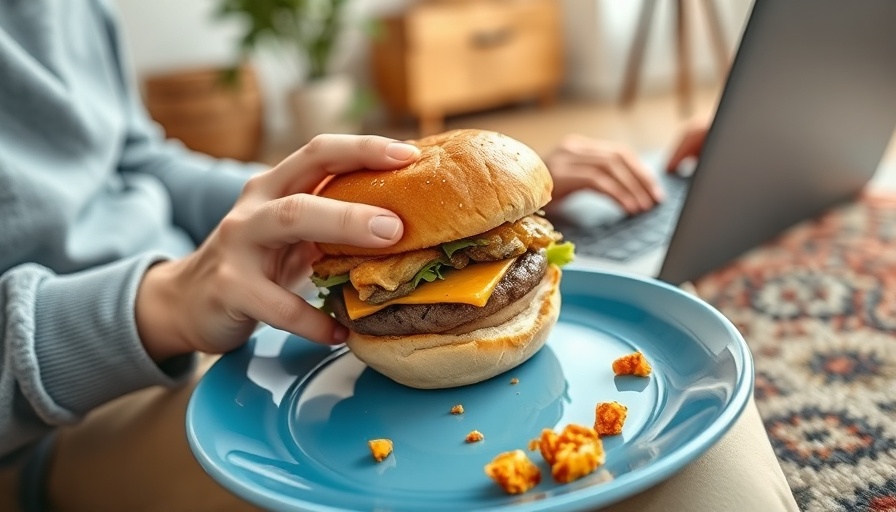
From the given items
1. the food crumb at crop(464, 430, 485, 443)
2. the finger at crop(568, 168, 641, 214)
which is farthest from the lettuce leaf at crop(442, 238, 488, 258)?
the finger at crop(568, 168, 641, 214)

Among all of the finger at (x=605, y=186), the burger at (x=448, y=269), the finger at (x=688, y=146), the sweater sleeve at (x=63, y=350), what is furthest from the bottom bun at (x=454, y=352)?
the finger at (x=688, y=146)

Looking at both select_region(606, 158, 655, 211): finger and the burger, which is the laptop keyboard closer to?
select_region(606, 158, 655, 211): finger

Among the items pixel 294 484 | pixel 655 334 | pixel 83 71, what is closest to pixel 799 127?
pixel 655 334

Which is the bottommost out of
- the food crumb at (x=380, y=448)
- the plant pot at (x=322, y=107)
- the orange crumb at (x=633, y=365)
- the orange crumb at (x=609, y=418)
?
the plant pot at (x=322, y=107)

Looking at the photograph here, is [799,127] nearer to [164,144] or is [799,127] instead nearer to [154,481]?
[154,481]

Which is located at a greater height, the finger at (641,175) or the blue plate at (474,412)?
the blue plate at (474,412)

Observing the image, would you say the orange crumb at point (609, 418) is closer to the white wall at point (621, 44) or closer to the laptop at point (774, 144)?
the laptop at point (774, 144)

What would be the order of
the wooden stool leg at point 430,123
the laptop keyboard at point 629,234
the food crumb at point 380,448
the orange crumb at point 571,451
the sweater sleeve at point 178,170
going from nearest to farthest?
1. the orange crumb at point 571,451
2. the food crumb at point 380,448
3. the laptop keyboard at point 629,234
4. the sweater sleeve at point 178,170
5. the wooden stool leg at point 430,123
